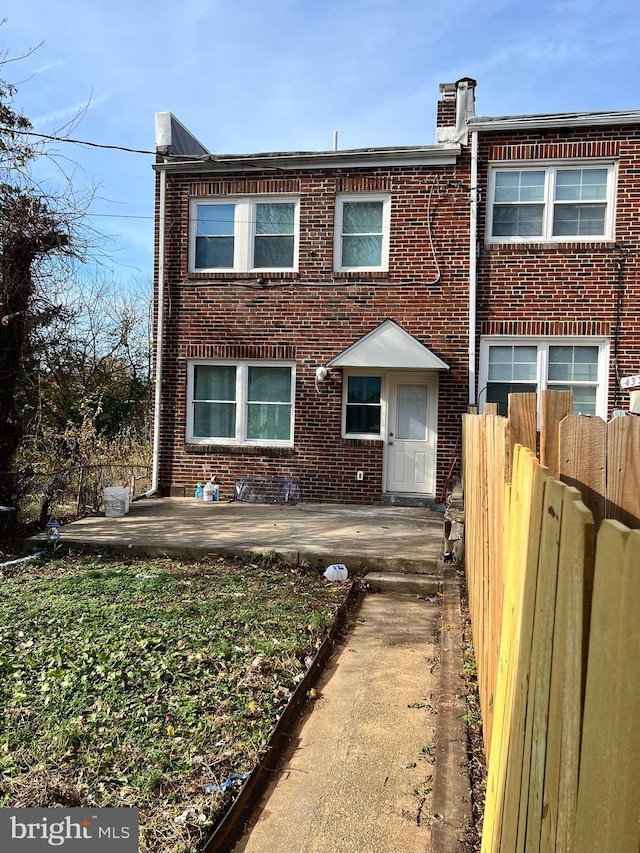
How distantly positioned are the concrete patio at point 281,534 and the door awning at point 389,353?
8.19ft

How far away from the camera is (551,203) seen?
10.6 meters

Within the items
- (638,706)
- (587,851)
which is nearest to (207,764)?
(587,851)

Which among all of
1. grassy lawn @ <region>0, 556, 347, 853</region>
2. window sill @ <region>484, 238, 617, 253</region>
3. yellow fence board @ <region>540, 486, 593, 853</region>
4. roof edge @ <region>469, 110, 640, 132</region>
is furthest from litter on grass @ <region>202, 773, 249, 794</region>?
roof edge @ <region>469, 110, 640, 132</region>

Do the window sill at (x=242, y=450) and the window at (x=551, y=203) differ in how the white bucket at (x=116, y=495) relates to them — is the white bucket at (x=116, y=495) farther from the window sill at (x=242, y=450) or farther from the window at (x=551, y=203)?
the window at (x=551, y=203)

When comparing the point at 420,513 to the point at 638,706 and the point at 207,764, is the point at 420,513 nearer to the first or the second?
the point at 207,764

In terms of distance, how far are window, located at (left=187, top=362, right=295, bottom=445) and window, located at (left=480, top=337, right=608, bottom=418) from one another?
3.66 metres

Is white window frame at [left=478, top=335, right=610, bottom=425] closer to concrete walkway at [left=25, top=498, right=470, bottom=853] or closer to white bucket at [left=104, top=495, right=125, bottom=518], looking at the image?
concrete walkway at [left=25, top=498, right=470, bottom=853]

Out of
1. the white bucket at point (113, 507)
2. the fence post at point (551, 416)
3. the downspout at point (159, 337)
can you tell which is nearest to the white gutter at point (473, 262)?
the downspout at point (159, 337)

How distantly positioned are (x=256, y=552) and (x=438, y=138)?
8.04 metres

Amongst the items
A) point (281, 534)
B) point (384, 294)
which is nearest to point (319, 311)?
point (384, 294)

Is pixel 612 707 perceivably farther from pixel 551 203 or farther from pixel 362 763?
pixel 551 203

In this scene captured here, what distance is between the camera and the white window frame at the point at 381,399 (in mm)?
11266

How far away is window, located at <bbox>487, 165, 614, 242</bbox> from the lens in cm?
1050

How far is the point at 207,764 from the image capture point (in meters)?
3.06
